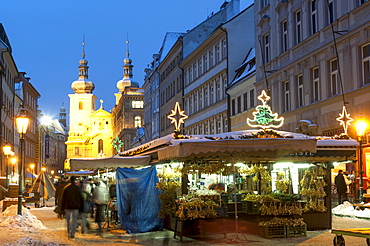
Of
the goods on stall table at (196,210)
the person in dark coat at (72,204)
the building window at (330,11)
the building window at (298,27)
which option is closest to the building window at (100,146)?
the building window at (298,27)

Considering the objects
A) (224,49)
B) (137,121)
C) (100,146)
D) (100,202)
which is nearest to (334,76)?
(100,202)

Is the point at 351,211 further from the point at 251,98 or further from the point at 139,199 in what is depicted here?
the point at 251,98

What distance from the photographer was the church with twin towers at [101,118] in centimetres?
11438

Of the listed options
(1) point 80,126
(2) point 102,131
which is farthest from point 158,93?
(1) point 80,126

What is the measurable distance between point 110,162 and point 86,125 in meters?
140

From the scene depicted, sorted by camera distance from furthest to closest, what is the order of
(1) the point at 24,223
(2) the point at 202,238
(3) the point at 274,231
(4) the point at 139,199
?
1. (1) the point at 24,223
2. (4) the point at 139,199
3. (2) the point at 202,238
4. (3) the point at 274,231

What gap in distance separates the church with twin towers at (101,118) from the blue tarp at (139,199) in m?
91.8

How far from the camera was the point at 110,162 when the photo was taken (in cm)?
2055

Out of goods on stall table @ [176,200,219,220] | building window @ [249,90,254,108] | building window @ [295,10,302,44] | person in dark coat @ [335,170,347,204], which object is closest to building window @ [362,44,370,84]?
person in dark coat @ [335,170,347,204]

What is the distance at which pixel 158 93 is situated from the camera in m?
69.9

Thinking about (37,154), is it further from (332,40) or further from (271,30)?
(332,40)

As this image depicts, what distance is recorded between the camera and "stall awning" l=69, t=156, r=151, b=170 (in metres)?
19.8

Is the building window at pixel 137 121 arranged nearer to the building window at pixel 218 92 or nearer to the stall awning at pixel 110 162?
the building window at pixel 218 92

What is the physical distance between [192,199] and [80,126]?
5912 inches
